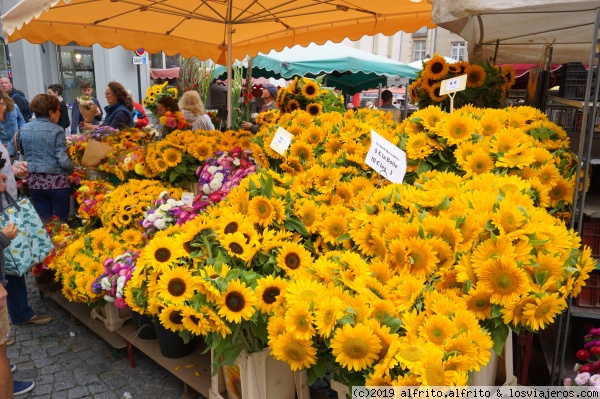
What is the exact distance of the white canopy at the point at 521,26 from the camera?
5.86 ft

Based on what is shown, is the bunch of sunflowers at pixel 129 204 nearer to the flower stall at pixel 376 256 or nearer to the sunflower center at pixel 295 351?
the flower stall at pixel 376 256

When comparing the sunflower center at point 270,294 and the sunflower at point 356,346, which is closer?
the sunflower at point 356,346

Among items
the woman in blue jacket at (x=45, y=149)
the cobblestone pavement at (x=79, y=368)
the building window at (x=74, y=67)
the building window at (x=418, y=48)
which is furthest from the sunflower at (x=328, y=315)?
the building window at (x=418, y=48)

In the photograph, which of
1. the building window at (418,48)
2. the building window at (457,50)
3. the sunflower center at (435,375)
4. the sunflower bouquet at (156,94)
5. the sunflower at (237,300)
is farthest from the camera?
the building window at (418,48)

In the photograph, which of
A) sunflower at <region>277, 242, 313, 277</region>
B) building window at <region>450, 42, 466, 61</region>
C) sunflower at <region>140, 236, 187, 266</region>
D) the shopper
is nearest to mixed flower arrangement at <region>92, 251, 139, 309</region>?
sunflower at <region>140, 236, 187, 266</region>

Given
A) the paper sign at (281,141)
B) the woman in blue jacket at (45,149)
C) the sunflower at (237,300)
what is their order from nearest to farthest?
the sunflower at (237,300), the paper sign at (281,141), the woman in blue jacket at (45,149)

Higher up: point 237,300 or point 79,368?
point 237,300

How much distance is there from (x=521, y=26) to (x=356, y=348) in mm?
3223

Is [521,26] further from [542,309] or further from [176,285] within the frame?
[176,285]

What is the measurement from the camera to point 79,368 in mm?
3092

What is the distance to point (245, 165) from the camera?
3139 mm

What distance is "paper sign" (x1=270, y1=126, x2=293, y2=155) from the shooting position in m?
2.46

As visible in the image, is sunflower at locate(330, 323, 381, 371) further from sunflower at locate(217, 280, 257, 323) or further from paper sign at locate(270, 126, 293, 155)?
paper sign at locate(270, 126, 293, 155)

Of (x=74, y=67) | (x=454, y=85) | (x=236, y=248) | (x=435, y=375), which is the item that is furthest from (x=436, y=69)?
(x=74, y=67)
